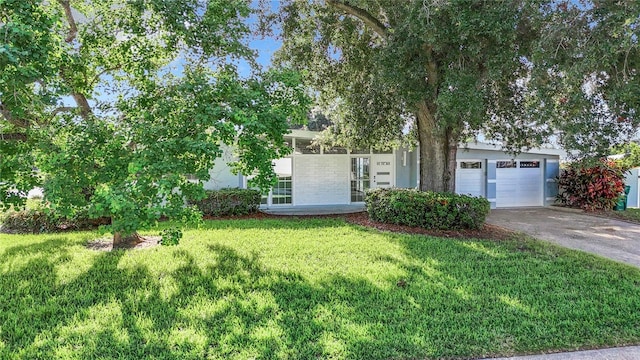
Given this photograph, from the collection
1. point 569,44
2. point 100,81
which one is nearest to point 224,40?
point 100,81

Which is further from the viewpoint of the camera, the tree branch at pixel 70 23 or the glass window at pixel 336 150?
the glass window at pixel 336 150

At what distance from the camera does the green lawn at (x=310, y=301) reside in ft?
10.7

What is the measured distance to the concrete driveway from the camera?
7.03 m

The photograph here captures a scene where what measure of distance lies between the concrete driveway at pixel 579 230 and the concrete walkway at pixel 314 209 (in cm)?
463

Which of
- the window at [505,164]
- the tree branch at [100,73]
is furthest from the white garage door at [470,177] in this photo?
the tree branch at [100,73]

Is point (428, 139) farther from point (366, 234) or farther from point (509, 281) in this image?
point (509, 281)

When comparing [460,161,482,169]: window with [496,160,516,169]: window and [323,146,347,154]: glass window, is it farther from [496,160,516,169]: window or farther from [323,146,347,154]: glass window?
[323,146,347,154]: glass window

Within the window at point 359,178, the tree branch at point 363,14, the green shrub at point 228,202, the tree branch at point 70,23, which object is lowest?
the green shrub at point 228,202

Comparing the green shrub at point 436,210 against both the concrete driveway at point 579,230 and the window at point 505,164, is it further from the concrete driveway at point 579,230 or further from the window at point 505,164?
the window at point 505,164

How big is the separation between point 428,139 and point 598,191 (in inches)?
307

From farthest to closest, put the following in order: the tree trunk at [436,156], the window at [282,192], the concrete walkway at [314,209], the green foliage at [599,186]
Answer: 1. the window at [282,192]
2. the green foliage at [599,186]
3. the concrete walkway at [314,209]
4. the tree trunk at [436,156]

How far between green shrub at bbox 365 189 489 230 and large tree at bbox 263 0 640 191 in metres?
1.17

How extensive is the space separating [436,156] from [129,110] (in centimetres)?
729

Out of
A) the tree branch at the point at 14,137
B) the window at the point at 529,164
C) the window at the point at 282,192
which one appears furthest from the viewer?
the window at the point at 529,164
